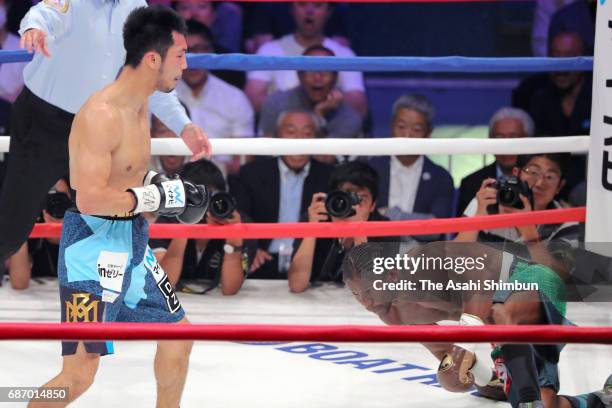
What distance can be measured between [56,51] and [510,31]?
3.05 meters

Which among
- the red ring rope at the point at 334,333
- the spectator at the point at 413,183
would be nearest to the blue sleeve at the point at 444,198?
the spectator at the point at 413,183

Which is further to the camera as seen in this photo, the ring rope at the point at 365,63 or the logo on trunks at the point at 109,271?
the ring rope at the point at 365,63

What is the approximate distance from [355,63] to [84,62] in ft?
2.59

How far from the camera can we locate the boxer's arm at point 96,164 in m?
2.21

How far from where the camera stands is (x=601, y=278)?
2555 millimetres

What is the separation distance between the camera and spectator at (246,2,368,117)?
4434 millimetres

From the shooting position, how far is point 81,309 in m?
2.26

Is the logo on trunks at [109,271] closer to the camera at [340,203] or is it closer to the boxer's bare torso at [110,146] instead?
the boxer's bare torso at [110,146]

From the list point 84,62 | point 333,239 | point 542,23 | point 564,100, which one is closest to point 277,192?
point 333,239

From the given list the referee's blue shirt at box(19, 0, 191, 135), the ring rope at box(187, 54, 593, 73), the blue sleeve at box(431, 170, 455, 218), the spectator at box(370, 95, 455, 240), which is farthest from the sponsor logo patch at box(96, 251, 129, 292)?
the blue sleeve at box(431, 170, 455, 218)

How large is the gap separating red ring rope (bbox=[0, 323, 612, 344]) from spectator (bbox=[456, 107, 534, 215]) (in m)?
2.14

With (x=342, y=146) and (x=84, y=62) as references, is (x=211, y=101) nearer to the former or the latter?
(x=342, y=146)

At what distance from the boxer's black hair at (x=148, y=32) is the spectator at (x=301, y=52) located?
6.67 ft

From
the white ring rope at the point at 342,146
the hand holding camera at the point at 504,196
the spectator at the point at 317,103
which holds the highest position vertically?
the spectator at the point at 317,103
